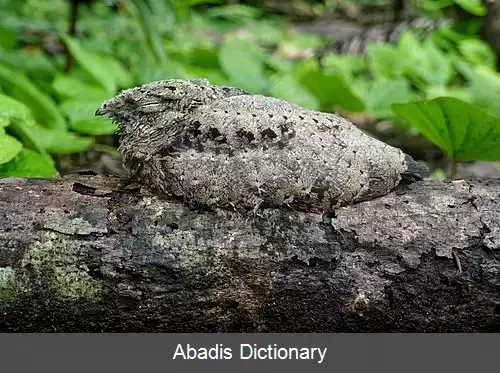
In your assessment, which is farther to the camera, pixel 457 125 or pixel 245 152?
pixel 457 125

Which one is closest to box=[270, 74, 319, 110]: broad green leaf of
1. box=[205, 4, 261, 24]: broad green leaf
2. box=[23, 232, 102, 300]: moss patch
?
box=[23, 232, 102, 300]: moss patch

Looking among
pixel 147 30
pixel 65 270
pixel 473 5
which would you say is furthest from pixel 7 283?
pixel 473 5

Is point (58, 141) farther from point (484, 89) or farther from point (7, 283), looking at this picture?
point (484, 89)

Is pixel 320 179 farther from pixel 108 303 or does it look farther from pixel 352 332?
pixel 108 303

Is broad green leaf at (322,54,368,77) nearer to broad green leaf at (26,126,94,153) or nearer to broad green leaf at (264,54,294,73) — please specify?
broad green leaf at (264,54,294,73)

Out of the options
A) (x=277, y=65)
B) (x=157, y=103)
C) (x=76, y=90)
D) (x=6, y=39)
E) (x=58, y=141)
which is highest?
(x=277, y=65)

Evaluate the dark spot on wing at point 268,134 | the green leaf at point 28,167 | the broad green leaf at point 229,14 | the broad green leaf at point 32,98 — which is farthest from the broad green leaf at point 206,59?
the dark spot on wing at point 268,134

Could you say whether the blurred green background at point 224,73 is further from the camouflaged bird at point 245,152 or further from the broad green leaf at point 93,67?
the camouflaged bird at point 245,152
